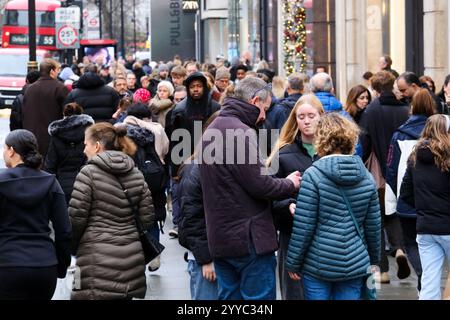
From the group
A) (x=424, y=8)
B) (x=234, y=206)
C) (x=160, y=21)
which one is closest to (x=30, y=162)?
(x=234, y=206)

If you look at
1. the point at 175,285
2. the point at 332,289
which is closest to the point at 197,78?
the point at 175,285

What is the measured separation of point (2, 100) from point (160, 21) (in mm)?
18610

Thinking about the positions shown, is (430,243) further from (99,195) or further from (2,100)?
(2,100)

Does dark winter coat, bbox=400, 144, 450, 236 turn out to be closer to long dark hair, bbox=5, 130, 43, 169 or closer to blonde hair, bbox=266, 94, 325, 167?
blonde hair, bbox=266, 94, 325, 167

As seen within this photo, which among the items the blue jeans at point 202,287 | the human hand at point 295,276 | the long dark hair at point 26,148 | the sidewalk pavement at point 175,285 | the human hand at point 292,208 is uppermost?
the long dark hair at point 26,148

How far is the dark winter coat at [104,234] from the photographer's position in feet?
28.9

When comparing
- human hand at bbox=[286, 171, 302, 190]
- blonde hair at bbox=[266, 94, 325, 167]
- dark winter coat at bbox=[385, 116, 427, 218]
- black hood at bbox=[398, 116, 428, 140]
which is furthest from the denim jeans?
human hand at bbox=[286, 171, 302, 190]

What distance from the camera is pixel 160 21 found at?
62312mm

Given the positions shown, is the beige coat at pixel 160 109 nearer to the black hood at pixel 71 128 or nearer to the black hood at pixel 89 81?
the black hood at pixel 89 81

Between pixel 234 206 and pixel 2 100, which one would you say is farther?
pixel 2 100

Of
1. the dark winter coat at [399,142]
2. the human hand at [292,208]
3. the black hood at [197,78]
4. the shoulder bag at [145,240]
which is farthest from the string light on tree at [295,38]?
the human hand at [292,208]

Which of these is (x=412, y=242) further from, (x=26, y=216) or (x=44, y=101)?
(x=44, y=101)

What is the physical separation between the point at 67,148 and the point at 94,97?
2994mm

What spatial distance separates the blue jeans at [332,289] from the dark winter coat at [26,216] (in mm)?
1694
